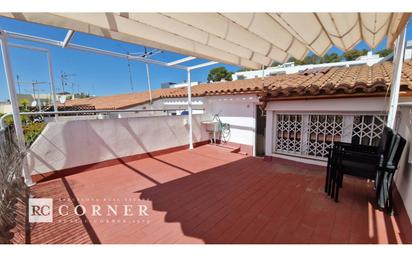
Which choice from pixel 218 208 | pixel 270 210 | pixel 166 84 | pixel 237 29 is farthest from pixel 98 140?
pixel 166 84

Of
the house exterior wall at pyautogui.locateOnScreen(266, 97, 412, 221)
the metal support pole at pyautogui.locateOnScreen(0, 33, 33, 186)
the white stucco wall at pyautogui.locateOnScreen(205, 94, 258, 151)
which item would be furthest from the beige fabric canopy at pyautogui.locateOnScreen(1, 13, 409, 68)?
the white stucco wall at pyautogui.locateOnScreen(205, 94, 258, 151)

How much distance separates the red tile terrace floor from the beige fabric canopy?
2933 mm

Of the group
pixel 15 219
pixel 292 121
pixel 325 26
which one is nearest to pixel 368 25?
pixel 325 26

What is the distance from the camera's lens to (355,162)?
3.57 m

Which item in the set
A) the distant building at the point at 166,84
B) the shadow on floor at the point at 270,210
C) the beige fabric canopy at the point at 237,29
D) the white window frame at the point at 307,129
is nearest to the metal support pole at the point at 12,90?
the beige fabric canopy at the point at 237,29

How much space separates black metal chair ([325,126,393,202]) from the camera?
10.8 ft

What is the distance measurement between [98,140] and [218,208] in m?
4.25

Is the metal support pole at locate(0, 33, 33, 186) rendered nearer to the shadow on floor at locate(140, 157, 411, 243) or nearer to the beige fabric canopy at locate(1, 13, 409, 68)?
the beige fabric canopy at locate(1, 13, 409, 68)

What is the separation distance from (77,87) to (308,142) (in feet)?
105

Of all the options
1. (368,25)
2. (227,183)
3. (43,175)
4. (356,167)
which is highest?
(368,25)

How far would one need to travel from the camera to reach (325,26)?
2.84 m

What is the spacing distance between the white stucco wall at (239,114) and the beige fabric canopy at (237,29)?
382cm

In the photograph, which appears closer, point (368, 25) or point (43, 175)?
point (368, 25)
